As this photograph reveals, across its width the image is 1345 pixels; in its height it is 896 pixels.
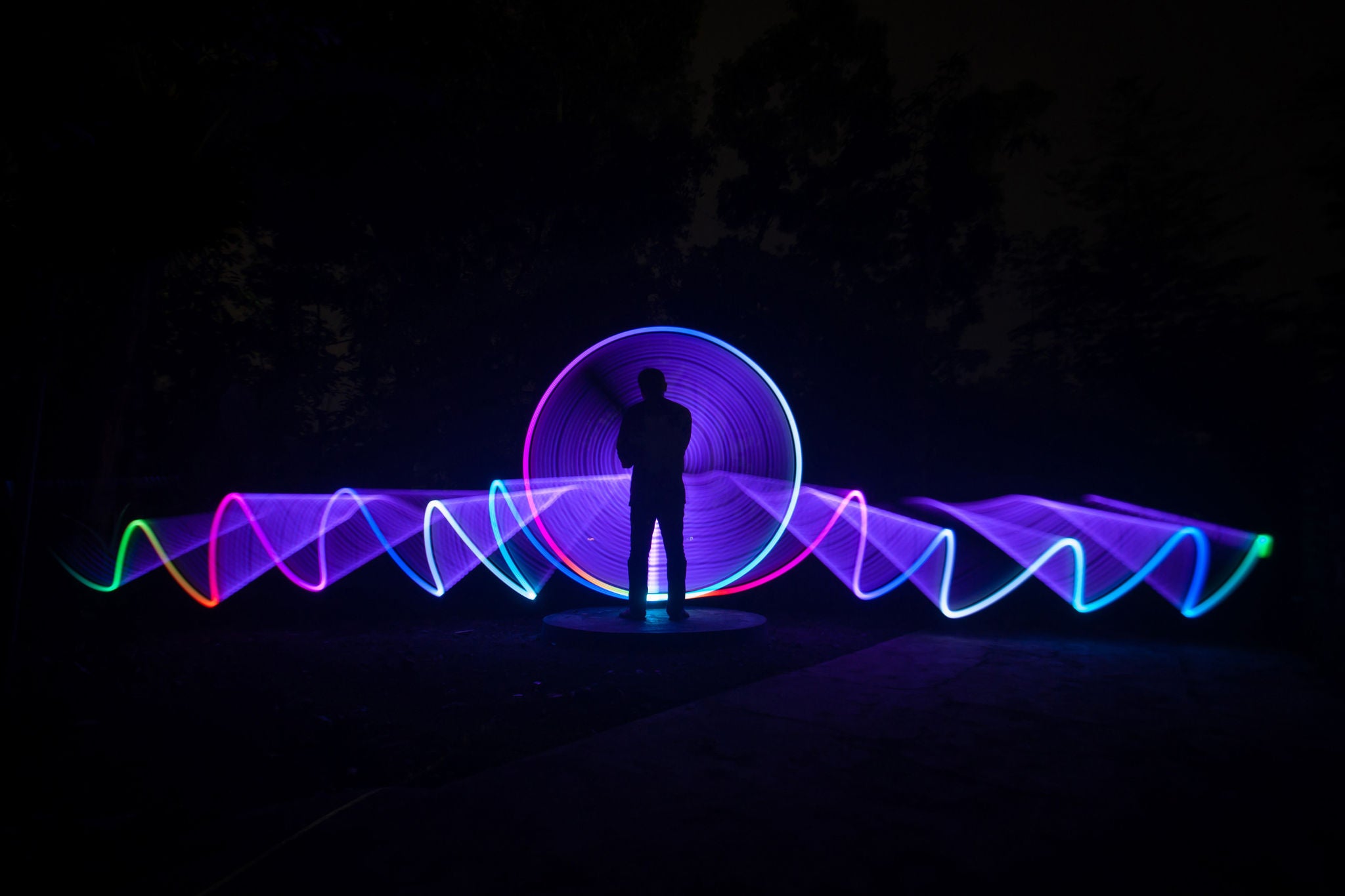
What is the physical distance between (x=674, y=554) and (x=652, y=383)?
1515 mm

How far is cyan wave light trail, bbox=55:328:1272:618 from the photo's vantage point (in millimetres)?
7391

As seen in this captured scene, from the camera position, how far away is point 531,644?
6.32 metres

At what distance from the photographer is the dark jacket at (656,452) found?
6465 millimetres

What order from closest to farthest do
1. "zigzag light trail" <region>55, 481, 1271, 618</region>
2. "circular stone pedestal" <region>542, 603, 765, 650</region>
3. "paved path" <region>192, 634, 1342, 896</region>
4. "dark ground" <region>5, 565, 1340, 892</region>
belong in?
1. "paved path" <region>192, 634, 1342, 896</region>
2. "dark ground" <region>5, 565, 1340, 892</region>
3. "circular stone pedestal" <region>542, 603, 765, 650</region>
4. "zigzag light trail" <region>55, 481, 1271, 618</region>

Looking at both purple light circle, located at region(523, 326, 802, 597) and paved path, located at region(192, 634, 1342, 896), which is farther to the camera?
purple light circle, located at region(523, 326, 802, 597)

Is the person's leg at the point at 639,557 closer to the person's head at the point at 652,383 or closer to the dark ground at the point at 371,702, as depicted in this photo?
the dark ground at the point at 371,702

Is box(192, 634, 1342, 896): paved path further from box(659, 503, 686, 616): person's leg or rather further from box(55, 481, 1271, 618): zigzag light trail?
box(55, 481, 1271, 618): zigzag light trail

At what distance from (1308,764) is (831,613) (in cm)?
521

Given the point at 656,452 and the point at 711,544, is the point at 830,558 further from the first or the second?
the point at 656,452

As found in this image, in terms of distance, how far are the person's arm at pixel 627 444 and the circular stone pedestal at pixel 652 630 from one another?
1.37m

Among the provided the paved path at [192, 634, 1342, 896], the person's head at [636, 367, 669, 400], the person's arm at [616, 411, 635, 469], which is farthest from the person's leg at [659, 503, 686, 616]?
the paved path at [192, 634, 1342, 896]

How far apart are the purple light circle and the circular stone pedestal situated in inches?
19.6

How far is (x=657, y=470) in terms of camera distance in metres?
6.46

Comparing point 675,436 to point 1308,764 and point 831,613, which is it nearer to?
point 831,613
